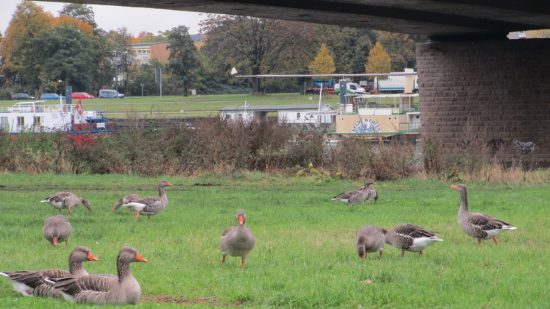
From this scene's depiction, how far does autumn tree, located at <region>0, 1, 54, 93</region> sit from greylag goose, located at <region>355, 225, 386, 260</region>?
215ft

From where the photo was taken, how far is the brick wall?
40.2 meters

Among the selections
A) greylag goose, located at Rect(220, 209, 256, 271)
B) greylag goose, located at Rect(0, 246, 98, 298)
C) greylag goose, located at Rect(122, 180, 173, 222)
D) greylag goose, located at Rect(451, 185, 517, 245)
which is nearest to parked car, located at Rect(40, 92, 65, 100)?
greylag goose, located at Rect(122, 180, 173, 222)

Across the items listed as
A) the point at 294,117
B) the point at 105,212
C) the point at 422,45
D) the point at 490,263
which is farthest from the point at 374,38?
the point at 490,263

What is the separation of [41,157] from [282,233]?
2018 cm

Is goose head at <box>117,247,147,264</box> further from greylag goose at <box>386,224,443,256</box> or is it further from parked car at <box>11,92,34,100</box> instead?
parked car at <box>11,92,34,100</box>

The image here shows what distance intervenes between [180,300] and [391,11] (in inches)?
856

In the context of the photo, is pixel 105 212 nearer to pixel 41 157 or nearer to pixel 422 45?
pixel 41 157

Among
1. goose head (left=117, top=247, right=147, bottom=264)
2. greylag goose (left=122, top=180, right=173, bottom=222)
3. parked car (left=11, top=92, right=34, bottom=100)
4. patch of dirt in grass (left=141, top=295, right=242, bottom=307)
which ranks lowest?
parked car (left=11, top=92, right=34, bottom=100)

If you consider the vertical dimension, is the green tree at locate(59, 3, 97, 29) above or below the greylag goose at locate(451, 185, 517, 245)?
above

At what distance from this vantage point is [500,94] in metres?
40.4

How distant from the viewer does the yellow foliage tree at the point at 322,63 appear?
79250 millimetres

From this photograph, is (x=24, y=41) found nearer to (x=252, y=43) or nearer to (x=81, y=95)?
(x=81, y=95)

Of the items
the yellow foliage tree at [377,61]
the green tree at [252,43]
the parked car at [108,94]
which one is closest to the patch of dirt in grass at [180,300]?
the green tree at [252,43]

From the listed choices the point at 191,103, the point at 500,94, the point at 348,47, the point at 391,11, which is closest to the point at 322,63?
the point at 191,103
